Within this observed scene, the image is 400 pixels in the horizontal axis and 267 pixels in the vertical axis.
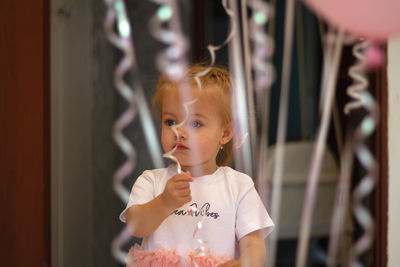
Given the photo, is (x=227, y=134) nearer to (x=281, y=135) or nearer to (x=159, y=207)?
(x=159, y=207)

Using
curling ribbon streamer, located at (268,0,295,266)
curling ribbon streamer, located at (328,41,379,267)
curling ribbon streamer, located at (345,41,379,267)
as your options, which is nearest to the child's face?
curling ribbon streamer, located at (345,41,379,267)

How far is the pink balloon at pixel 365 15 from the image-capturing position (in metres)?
0.83

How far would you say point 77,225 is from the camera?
4.75 ft

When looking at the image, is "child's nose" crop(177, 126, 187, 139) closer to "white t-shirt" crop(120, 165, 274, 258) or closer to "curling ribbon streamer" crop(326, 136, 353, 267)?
"white t-shirt" crop(120, 165, 274, 258)

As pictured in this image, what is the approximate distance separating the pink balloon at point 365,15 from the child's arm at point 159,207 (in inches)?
15.0

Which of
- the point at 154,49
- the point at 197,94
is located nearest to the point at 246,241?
the point at 197,94

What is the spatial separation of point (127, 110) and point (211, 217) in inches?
30.4

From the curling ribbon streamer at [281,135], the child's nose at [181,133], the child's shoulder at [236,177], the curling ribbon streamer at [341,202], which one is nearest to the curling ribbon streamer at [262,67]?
the curling ribbon streamer at [281,135]

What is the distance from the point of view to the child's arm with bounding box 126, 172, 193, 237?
803 millimetres

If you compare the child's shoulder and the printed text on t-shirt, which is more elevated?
the child's shoulder

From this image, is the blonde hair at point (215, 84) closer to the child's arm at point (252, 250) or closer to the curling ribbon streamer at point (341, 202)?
the child's arm at point (252, 250)

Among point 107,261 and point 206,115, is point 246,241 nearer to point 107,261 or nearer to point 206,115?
point 206,115

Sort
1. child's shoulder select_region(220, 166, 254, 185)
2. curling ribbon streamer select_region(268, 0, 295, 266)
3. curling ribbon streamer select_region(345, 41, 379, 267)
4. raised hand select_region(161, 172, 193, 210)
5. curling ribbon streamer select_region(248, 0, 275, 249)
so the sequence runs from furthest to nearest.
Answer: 1. curling ribbon streamer select_region(268, 0, 295, 266)
2. curling ribbon streamer select_region(248, 0, 275, 249)
3. curling ribbon streamer select_region(345, 41, 379, 267)
4. child's shoulder select_region(220, 166, 254, 185)
5. raised hand select_region(161, 172, 193, 210)

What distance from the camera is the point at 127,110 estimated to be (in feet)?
5.14
